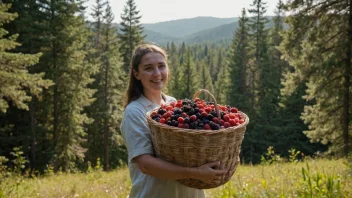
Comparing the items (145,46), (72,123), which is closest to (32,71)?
(72,123)

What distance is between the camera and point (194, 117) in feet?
6.64

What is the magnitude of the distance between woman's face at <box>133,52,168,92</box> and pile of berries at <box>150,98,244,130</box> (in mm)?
230

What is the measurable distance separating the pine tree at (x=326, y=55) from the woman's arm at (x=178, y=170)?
34.8ft

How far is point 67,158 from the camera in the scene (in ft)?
53.7

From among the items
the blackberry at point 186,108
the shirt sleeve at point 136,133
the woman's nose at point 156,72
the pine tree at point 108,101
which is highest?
the woman's nose at point 156,72

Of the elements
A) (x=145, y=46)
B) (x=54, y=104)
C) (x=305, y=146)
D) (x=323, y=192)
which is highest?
(x=145, y=46)

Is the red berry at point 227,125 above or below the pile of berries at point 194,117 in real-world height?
below

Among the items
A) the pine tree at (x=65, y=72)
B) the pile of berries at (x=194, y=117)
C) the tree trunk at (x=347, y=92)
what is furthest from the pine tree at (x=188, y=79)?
the pile of berries at (x=194, y=117)

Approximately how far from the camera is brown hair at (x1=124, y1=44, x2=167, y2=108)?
246 centimetres

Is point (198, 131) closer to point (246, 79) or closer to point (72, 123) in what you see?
point (72, 123)

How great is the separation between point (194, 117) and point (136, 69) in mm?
761

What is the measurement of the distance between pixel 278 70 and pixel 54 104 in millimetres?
25638

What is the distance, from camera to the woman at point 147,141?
200 cm

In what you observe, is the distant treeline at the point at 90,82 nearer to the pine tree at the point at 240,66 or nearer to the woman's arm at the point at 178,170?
the pine tree at the point at 240,66
